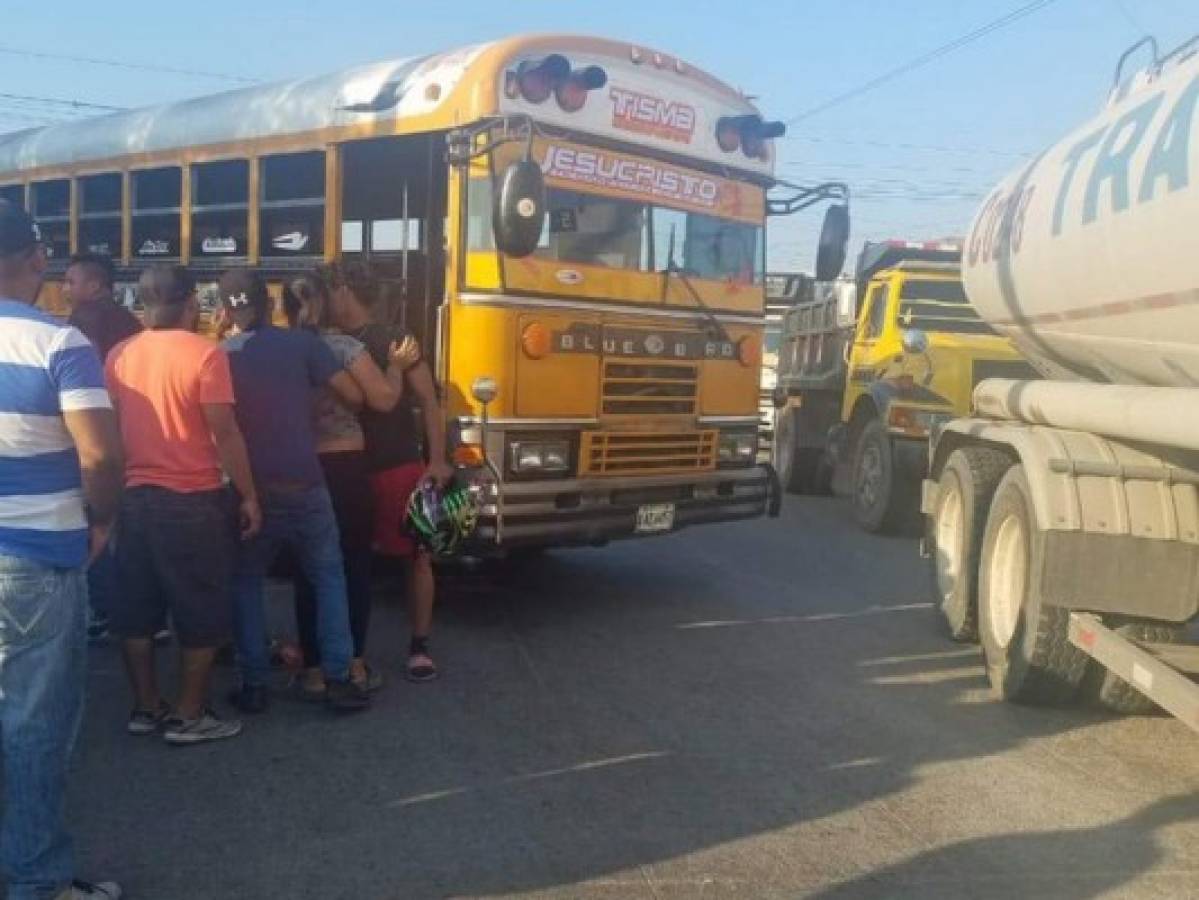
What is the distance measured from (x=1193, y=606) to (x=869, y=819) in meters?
1.84

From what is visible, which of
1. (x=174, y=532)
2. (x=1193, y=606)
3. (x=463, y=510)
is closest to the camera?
(x=174, y=532)

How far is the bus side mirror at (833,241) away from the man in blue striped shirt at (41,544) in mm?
6164

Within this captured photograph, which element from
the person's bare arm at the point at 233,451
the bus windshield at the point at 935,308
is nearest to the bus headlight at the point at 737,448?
the person's bare arm at the point at 233,451

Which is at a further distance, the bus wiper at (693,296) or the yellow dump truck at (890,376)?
the yellow dump truck at (890,376)

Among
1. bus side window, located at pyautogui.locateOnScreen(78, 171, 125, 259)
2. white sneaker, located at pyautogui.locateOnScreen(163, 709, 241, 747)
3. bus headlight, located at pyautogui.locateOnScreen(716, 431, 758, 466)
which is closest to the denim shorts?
white sneaker, located at pyautogui.locateOnScreen(163, 709, 241, 747)

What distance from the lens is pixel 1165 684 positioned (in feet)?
15.6

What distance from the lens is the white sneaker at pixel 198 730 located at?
532 cm

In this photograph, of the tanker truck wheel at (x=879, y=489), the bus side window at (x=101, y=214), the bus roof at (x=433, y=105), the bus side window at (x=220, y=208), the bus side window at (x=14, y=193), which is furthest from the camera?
the tanker truck wheel at (x=879, y=489)

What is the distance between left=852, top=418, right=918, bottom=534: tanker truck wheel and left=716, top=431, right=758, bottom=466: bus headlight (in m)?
3.67

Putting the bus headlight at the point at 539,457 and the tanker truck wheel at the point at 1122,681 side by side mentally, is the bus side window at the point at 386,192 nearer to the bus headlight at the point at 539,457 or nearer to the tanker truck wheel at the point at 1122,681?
the bus headlight at the point at 539,457

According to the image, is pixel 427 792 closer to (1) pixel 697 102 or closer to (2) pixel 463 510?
(2) pixel 463 510

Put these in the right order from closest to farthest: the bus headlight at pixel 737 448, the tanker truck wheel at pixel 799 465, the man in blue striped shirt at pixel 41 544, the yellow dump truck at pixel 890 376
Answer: the man in blue striped shirt at pixel 41 544
the bus headlight at pixel 737 448
the yellow dump truck at pixel 890 376
the tanker truck wheel at pixel 799 465

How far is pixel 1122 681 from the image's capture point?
232 inches

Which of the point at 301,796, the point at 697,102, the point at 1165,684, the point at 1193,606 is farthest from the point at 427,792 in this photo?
the point at 697,102
